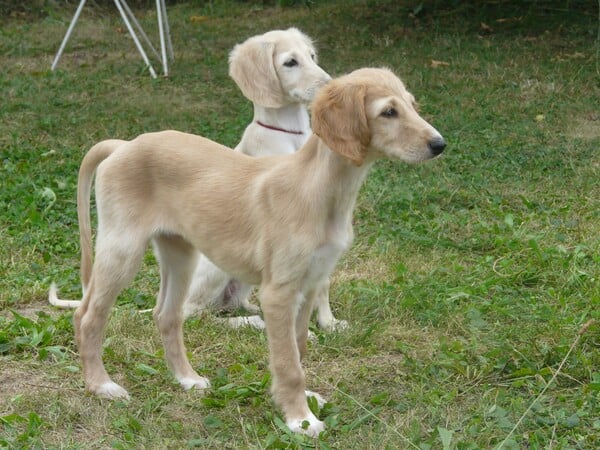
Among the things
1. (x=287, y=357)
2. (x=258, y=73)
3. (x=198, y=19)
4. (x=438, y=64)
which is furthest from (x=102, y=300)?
(x=198, y=19)

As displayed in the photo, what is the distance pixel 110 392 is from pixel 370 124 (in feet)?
5.31

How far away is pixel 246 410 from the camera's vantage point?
159 inches

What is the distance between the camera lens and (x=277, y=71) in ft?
17.9

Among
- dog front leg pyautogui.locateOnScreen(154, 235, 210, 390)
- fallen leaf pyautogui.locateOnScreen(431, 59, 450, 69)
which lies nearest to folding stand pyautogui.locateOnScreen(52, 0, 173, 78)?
fallen leaf pyautogui.locateOnScreen(431, 59, 450, 69)

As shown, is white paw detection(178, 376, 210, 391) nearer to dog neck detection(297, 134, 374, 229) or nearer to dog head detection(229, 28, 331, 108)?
dog neck detection(297, 134, 374, 229)

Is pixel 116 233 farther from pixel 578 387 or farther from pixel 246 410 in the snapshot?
pixel 578 387

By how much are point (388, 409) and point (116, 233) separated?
1360 millimetres

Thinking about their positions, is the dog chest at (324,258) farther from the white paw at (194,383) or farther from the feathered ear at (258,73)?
the feathered ear at (258,73)

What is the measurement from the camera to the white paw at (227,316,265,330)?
16.5 ft

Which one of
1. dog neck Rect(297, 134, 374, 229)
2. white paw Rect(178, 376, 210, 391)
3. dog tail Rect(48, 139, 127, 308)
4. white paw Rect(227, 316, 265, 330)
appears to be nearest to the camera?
dog neck Rect(297, 134, 374, 229)

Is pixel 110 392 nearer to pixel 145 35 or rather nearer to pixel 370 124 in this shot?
pixel 370 124

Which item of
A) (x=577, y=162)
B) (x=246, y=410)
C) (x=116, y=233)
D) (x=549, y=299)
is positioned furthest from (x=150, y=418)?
(x=577, y=162)

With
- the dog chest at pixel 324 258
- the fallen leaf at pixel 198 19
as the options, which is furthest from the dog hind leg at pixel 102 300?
the fallen leaf at pixel 198 19

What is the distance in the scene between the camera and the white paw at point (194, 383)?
4254 mm
